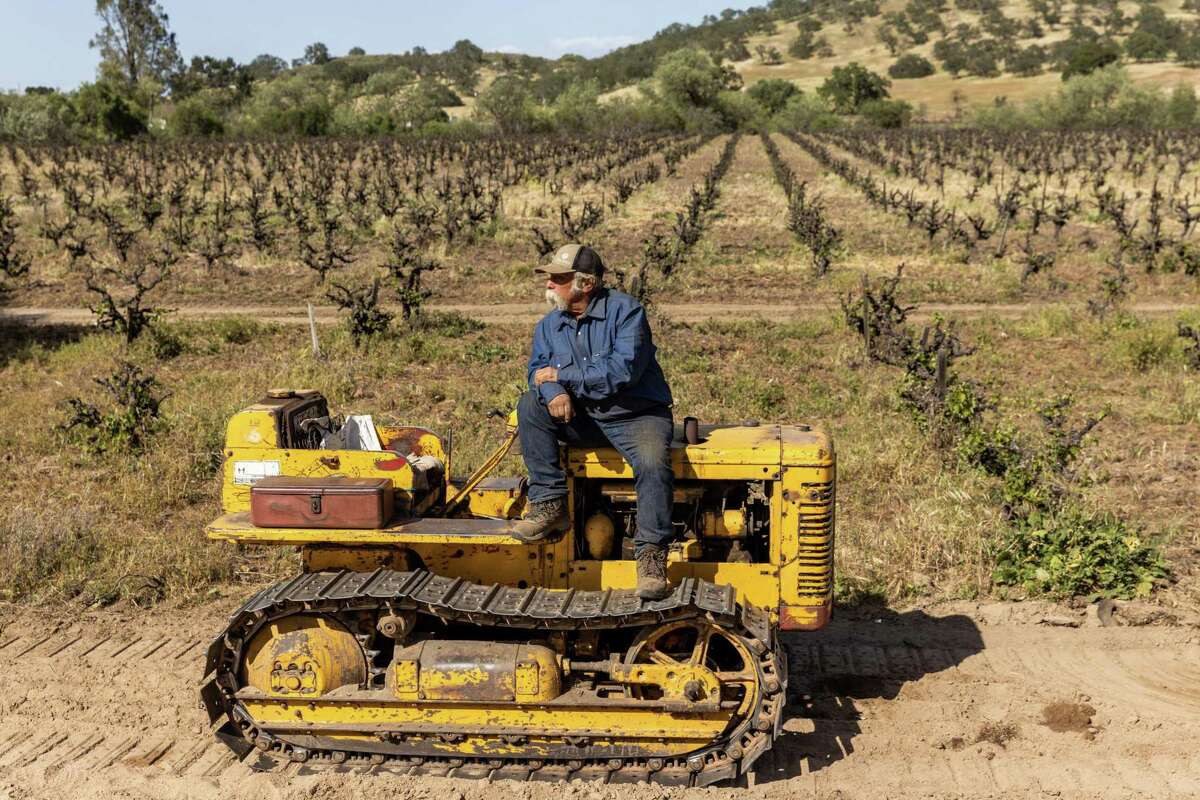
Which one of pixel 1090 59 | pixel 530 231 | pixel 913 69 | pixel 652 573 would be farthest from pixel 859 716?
pixel 913 69

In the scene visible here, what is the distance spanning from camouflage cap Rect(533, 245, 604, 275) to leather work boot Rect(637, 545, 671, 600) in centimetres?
139

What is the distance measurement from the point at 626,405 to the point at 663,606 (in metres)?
0.99

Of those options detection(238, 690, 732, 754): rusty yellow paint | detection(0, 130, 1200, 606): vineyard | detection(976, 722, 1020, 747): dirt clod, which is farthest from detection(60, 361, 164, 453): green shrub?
detection(976, 722, 1020, 747): dirt clod

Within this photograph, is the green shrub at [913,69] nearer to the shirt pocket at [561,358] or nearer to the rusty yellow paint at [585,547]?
the rusty yellow paint at [585,547]

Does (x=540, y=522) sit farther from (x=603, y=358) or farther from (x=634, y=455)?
(x=603, y=358)

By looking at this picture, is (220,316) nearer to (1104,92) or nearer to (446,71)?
(1104,92)

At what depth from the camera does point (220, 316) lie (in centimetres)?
1805

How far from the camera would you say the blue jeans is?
517cm

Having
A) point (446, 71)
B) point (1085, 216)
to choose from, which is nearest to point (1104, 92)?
point (1085, 216)

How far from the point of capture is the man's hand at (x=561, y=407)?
505 cm

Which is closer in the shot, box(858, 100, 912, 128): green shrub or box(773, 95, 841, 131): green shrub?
box(773, 95, 841, 131): green shrub

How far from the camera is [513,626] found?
512cm

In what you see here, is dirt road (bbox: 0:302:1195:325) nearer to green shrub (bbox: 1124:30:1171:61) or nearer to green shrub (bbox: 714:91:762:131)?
green shrub (bbox: 714:91:762:131)

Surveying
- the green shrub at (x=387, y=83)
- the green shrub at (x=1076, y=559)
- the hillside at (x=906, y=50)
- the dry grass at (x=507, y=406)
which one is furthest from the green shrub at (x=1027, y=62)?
the green shrub at (x=1076, y=559)
